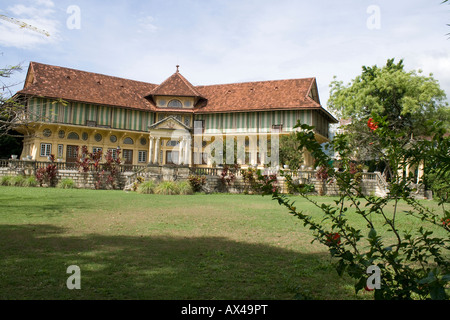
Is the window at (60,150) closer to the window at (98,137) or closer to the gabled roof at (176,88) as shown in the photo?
the window at (98,137)

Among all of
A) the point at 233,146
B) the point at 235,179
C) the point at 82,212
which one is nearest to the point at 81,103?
the point at 233,146

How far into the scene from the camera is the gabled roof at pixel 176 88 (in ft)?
117

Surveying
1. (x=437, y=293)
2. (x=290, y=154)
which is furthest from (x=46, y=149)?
(x=437, y=293)

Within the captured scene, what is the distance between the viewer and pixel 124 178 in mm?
24328

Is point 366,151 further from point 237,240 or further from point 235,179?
point 237,240

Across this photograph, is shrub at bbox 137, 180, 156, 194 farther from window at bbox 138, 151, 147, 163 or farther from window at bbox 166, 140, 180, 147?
window at bbox 138, 151, 147, 163

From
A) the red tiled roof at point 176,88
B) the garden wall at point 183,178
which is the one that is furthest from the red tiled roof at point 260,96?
the garden wall at point 183,178

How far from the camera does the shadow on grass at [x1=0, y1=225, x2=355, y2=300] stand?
4242mm

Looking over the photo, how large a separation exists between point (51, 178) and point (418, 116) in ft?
96.7

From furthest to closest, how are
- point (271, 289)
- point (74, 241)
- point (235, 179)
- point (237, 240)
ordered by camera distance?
1. point (235, 179)
2. point (237, 240)
3. point (74, 241)
4. point (271, 289)

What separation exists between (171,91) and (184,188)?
58.4 feet

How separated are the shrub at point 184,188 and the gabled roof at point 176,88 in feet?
52.4

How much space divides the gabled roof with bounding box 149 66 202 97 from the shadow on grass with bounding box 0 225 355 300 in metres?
29.3

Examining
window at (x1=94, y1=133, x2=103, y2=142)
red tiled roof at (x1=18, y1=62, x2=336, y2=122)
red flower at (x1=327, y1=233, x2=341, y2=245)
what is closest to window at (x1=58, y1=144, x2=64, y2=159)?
window at (x1=94, y1=133, x2=103, y2=142)
